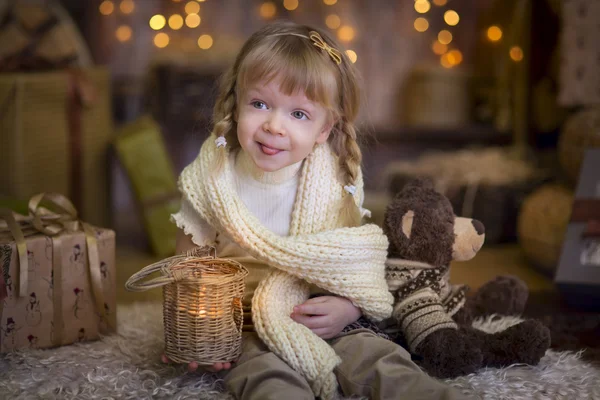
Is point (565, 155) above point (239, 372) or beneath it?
above

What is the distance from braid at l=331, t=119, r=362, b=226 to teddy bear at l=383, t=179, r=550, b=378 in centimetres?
7

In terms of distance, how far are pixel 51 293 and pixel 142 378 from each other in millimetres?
301

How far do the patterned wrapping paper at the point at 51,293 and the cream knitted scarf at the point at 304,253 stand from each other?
0.90 ft

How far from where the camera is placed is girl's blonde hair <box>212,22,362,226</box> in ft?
4.19

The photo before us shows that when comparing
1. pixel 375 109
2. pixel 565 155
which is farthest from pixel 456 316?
pixel 375 109

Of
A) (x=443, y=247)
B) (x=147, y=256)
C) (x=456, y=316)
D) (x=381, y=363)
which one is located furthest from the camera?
(x=147, y=256)

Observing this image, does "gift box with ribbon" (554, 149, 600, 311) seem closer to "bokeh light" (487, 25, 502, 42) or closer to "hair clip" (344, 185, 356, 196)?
"hair clip" (344, 185, 356, 196)

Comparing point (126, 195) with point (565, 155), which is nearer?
point (565, 155)

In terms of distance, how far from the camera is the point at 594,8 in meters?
2.36

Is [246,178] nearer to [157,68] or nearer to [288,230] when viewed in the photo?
[288,230]

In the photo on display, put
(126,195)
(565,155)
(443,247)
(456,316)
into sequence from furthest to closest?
1. (126,195)
2. (565,155)
3. (456,316)
4. (443,247)

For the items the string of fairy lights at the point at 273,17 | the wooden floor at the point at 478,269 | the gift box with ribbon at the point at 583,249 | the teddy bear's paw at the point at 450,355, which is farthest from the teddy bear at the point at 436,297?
the string of fairy lights at the point at 273,17

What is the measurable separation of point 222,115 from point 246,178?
0.13m

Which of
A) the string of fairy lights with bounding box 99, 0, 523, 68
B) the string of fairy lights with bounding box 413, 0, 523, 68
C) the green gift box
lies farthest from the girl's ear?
the string of fairy lights with bounding box 413, 0, 523, 68
